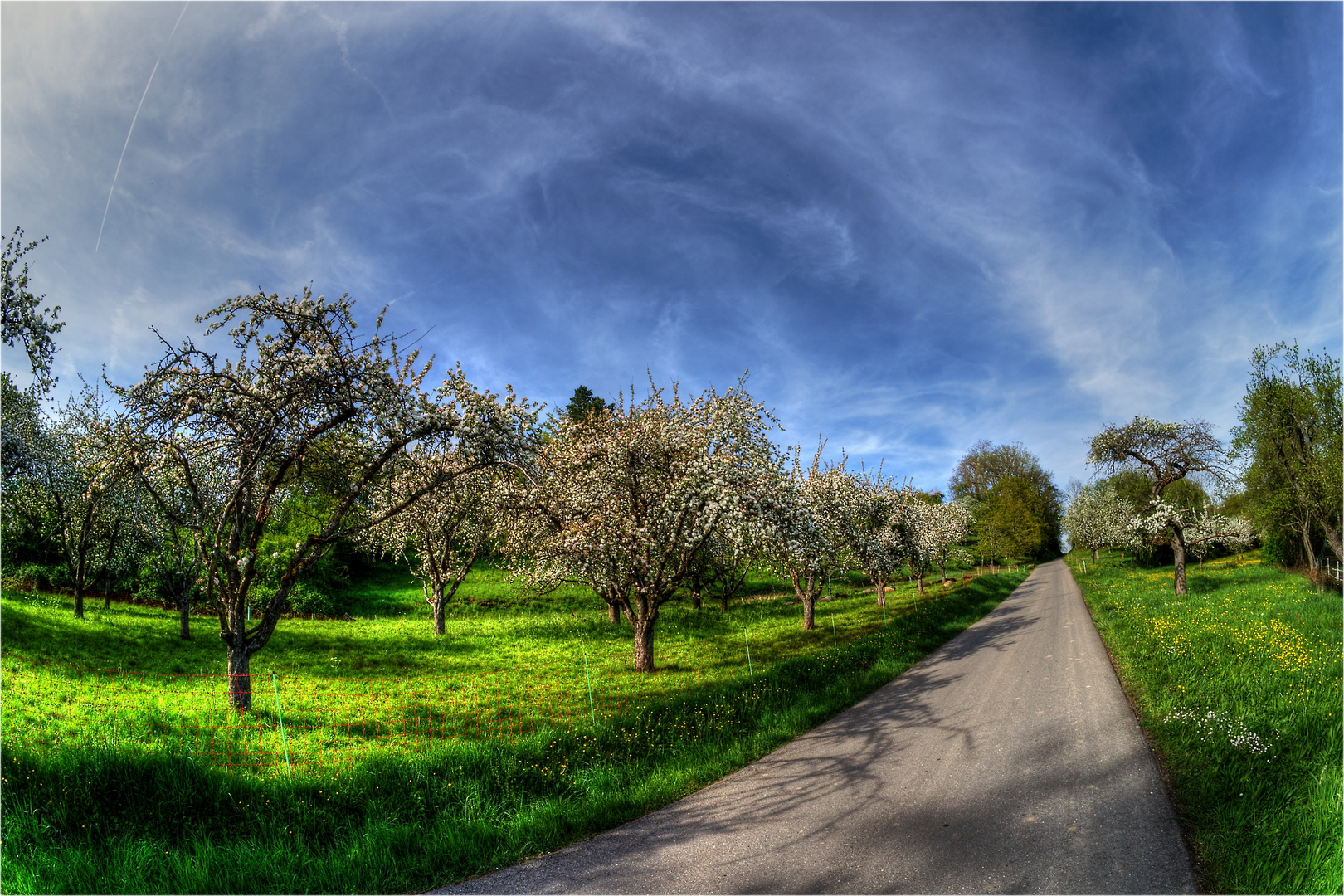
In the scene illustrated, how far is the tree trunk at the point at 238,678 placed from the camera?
12.0m

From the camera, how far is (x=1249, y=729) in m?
8.88

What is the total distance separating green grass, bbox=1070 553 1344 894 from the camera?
5.80 m

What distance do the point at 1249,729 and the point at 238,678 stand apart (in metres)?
18.5

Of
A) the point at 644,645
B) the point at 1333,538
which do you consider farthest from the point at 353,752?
the point at 1333,538

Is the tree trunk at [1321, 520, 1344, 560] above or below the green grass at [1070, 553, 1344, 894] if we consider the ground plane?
above

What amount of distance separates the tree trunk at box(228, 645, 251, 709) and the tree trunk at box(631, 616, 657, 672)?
31.3 feet

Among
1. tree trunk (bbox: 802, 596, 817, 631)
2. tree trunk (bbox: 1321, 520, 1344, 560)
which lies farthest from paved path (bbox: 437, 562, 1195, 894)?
tree trunk (bbox: 1321, 520, 1344, 560)

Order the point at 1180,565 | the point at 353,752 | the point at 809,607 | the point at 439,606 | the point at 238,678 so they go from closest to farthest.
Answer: the point at 353,752 → the point at 238,678 → the point at 809,607 → the point at 439,606 → the point at 1180,565

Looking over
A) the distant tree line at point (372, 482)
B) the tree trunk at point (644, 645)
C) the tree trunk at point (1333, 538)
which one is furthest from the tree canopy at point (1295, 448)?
the tree trunk at point (644, 645)

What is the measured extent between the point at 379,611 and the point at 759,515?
27.0 metres

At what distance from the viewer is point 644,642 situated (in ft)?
57.5

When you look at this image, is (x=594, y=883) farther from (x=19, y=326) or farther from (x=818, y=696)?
(x=19, y=326)

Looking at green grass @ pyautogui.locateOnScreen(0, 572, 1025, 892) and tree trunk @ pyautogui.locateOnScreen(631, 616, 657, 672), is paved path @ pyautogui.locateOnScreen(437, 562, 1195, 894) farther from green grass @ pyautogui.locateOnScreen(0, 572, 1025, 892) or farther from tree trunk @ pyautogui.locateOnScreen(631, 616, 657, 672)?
tree trunk @ pyautogui.locateOnScreen(631, 616, 657, 672)

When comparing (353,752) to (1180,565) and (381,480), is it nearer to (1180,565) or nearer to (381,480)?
(381,480)
